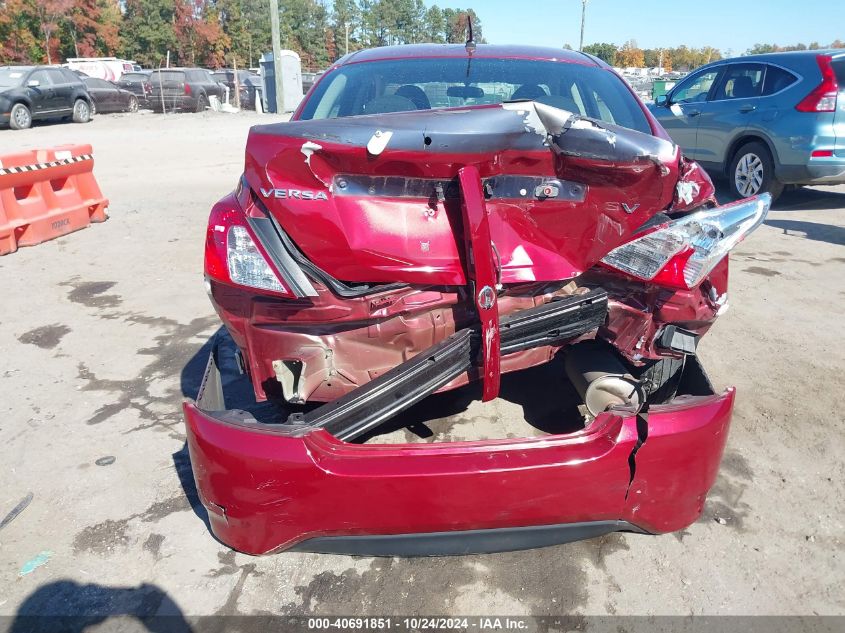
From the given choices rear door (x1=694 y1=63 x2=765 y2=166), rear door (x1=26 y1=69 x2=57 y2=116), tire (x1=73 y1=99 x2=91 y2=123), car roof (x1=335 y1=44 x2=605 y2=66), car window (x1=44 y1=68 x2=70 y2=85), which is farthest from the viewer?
tire (x1=73 y1=99 x2=91 y2=123)

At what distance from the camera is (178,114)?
2450 centimetres

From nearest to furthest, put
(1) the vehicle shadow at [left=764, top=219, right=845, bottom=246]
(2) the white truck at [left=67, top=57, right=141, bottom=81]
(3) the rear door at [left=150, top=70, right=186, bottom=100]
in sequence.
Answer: (1) the vehicle shadow at [left=764, top=219, right=845, bottom=246]
(3) the rear door at [left=150, top=70, right=186, bottom=100]
(2) the white truck at [left=67, top=57, right=141, bottom=81]

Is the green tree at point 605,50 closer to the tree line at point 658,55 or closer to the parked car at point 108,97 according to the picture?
the tree line at point 658,55

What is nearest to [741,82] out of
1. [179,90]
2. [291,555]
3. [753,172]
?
[753,172]

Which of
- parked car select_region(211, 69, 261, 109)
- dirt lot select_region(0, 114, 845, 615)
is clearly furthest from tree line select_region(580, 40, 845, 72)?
dirt lot select_region(0, 114, 845, 615)

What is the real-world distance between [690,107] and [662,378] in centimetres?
785

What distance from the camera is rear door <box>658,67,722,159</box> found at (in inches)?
360

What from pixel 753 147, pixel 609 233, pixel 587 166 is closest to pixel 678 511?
pixel 609 233

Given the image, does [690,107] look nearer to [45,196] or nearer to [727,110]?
[727,110]

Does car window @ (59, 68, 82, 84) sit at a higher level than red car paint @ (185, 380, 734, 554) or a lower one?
higher

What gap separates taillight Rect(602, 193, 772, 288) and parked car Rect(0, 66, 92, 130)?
20829 millimetres

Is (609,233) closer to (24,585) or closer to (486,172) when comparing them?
(486,172)

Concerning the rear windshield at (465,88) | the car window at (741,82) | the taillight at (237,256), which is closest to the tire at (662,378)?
the rear windshield at (465,88)

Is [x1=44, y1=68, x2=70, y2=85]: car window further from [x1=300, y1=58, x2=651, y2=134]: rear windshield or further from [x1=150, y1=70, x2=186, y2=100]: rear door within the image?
[x1=300, y1=58, x2=651, y2=134]: rear windshield
